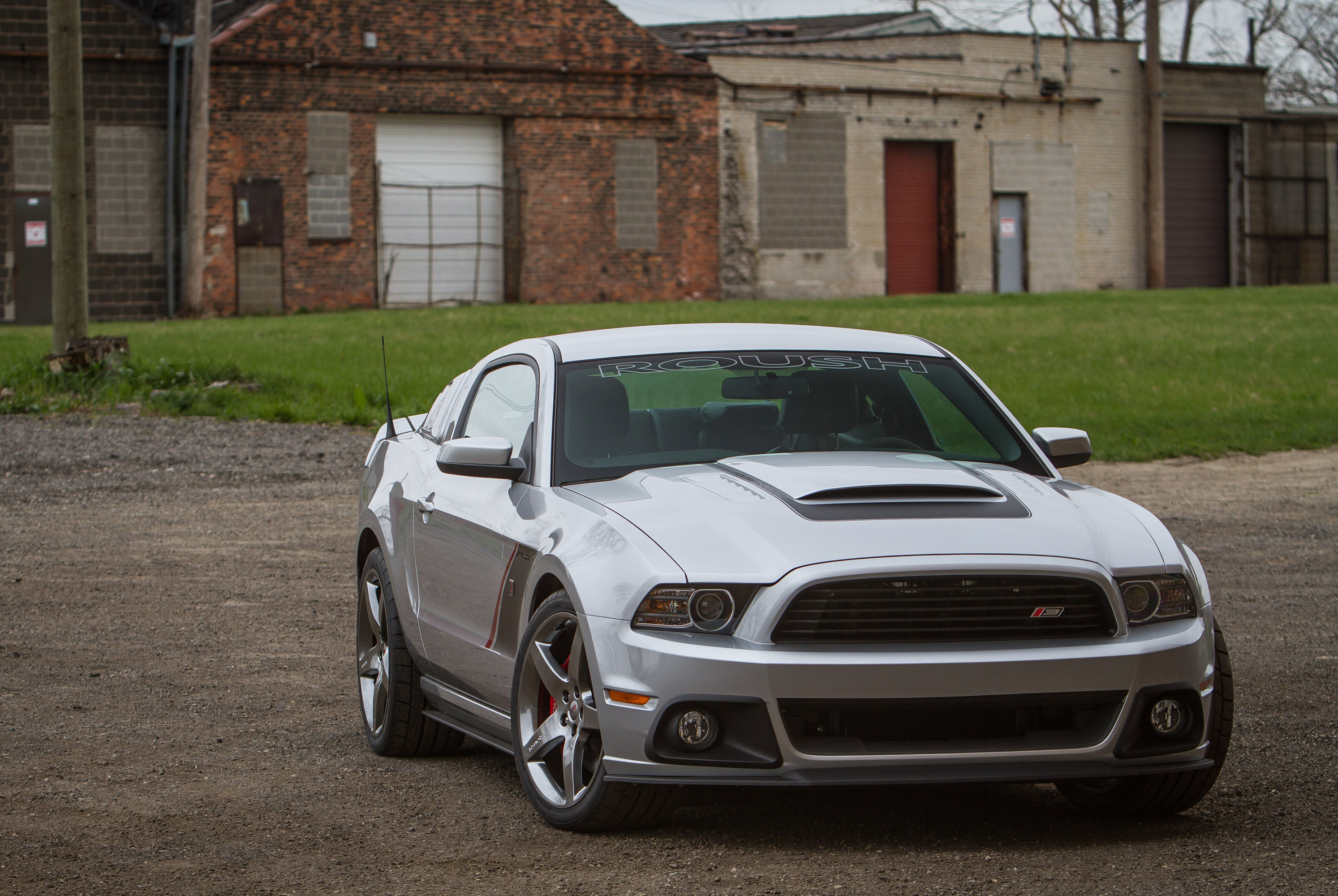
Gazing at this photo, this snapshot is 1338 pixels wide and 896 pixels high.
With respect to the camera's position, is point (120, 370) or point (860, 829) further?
point (120, 370)

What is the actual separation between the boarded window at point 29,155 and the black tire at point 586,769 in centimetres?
3391

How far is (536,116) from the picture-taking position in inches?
1592

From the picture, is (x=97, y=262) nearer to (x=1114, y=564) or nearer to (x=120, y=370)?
(x=120, y=370)

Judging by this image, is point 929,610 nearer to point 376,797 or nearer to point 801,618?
point 801,618

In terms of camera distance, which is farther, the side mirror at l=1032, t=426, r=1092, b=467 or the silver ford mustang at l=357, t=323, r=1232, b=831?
the side mirror at l=1032, t=426, r=1092, b=467

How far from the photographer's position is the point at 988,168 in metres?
47.7

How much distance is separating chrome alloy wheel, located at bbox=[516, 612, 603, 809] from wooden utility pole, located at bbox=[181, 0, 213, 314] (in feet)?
100

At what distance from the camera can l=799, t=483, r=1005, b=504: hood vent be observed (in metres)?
4.64

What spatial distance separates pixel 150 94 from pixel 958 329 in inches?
758

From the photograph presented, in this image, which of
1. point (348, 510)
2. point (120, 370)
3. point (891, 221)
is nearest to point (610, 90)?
point (891, 221)

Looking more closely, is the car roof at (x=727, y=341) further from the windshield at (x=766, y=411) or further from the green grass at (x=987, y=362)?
the green grass at (x=987, y=362)

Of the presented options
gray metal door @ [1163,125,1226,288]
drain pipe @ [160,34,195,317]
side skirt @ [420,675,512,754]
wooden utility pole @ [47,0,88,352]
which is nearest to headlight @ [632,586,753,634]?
side skirt @ [420,675,512,754]

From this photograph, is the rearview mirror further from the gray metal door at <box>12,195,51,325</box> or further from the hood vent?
the gray metal door at <box>12,195,51,325</box>

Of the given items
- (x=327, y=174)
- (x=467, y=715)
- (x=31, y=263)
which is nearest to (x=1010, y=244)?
(x=327, y=174)
